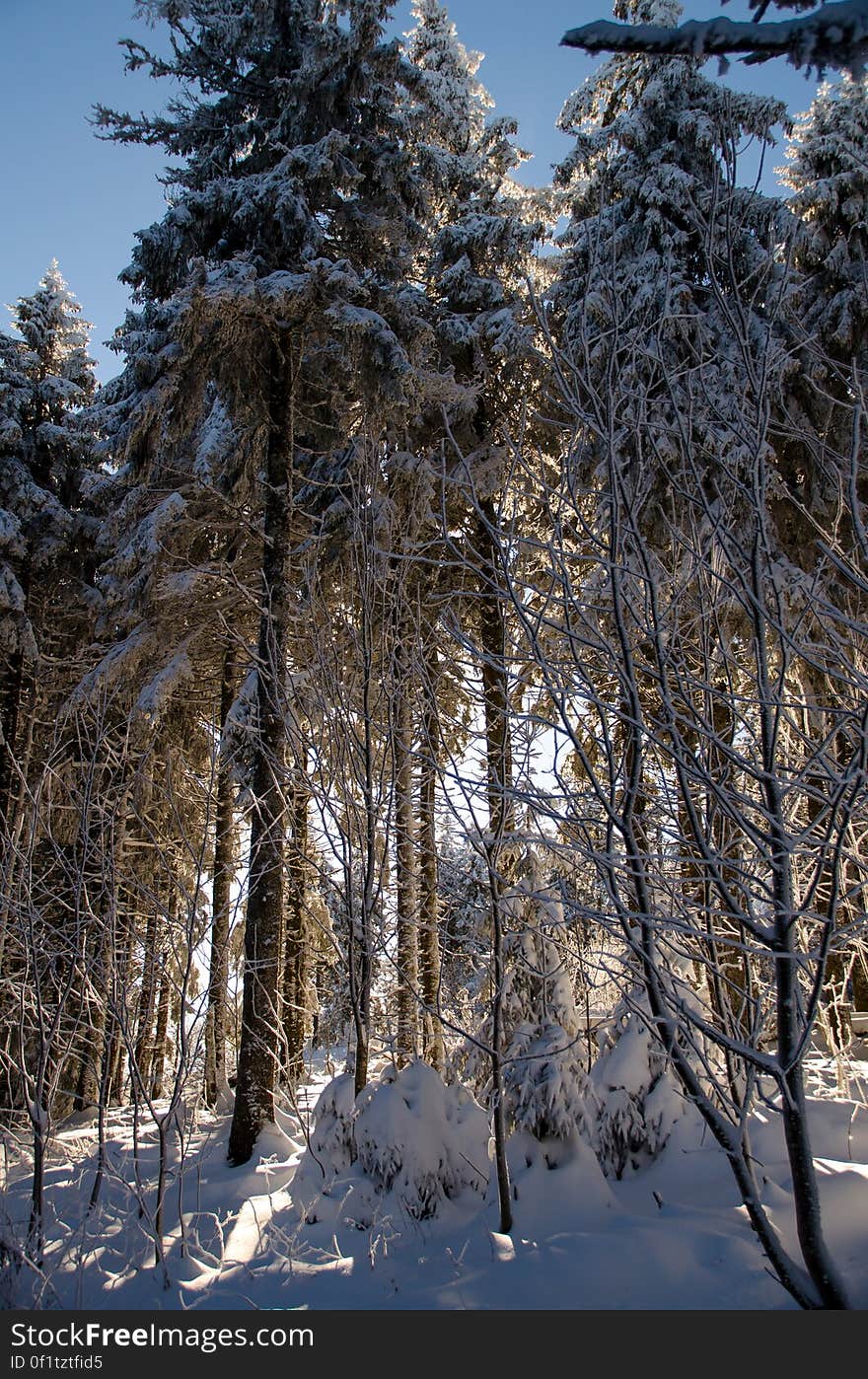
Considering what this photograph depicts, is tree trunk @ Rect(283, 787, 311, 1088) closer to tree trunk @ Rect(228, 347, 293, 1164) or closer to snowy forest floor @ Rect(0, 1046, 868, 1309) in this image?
tree trunk @ Rect(228, 347, 293, 1164)

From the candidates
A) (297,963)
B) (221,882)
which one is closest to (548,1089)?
(221,882)

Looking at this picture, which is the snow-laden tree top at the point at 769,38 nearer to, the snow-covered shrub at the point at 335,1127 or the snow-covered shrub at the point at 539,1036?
the snow-covered shrub at the point at 539,1036

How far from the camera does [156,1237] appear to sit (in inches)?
179

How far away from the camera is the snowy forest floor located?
11.5ft

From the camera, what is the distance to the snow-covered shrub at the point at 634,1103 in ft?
16.3

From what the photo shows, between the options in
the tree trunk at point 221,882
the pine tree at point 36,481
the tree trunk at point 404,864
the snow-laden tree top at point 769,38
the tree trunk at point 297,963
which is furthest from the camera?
the pine tree at point 36,481

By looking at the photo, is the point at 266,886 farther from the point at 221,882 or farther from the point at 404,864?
the point at 221,882

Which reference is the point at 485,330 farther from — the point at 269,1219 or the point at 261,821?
the point at 269,1219

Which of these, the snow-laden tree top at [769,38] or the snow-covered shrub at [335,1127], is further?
the snow-covered shrub at [335,1127]

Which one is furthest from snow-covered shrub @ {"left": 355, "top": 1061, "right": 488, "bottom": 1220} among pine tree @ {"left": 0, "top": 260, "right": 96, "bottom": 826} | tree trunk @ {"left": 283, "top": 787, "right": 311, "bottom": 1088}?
pine tree @ {"left": 0, "top": 260, "right": 96, "bottom": 826}

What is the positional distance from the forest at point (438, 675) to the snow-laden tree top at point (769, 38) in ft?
4.30

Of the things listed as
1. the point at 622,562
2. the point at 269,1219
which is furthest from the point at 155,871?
the point at 622,562

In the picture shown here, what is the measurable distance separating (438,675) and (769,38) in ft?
17.8

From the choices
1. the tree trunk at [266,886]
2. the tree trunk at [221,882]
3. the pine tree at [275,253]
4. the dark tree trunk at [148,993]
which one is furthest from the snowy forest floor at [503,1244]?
the tree trunk at [221,882]
